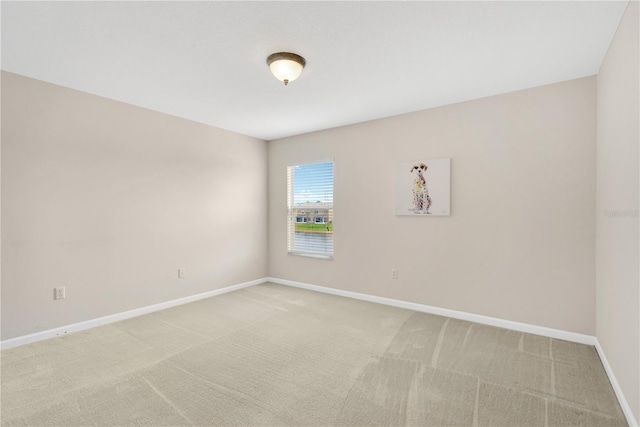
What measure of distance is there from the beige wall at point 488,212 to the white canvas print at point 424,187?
0.08 m

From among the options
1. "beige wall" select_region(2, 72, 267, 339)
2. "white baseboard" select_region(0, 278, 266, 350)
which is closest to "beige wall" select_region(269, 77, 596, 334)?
"beige wall" select_region(2, 72, 267, 339)

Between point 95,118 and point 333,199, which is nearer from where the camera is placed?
point 95,118

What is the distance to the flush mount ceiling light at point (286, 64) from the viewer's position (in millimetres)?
2451

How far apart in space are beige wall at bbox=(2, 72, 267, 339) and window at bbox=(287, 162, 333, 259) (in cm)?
91

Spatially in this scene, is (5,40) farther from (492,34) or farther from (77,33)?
(492,34)

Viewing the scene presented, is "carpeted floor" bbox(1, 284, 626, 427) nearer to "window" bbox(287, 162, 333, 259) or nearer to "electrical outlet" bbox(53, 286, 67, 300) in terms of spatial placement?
"electrical outlet" bbox(53, 286, 67, 300)

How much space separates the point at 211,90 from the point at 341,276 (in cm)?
304

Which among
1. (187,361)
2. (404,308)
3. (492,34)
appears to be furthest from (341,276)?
(492,34)

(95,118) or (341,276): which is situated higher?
Answer: (95,118)

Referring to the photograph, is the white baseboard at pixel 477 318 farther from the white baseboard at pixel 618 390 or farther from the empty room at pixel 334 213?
the white baseboard at pixel 618 390

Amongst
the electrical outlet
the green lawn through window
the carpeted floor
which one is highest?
the green lawn through window

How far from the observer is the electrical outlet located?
122 inches

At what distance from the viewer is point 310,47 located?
7.81ft

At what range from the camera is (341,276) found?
15.1 feet
